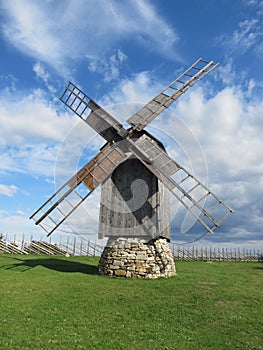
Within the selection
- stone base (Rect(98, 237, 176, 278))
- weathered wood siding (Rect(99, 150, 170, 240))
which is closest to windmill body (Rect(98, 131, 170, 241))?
weathered wood siding (Rect(99, 150, 170, 240))

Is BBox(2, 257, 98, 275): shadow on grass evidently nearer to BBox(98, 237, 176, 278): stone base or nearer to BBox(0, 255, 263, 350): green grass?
BBox(98, 237, 176, 278): stone base

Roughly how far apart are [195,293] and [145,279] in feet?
11.9

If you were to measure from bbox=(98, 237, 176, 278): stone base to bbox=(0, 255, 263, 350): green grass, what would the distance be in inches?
34.1

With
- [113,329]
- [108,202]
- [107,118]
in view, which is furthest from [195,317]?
[107,118]

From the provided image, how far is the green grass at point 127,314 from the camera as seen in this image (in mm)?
8656

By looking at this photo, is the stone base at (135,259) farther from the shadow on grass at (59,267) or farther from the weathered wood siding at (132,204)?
the shadow on grass at (59,267)

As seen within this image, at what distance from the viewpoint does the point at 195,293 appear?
14.2m

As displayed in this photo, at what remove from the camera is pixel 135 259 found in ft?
57.4

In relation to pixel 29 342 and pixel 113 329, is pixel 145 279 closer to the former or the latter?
pixel 113 329

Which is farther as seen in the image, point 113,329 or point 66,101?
point 66,101

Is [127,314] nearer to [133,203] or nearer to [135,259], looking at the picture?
[135,259]

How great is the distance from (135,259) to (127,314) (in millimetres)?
6467

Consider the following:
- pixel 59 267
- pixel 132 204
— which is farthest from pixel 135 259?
pixel 59 267

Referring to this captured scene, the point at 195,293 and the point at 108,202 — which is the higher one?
the point at 108,202
